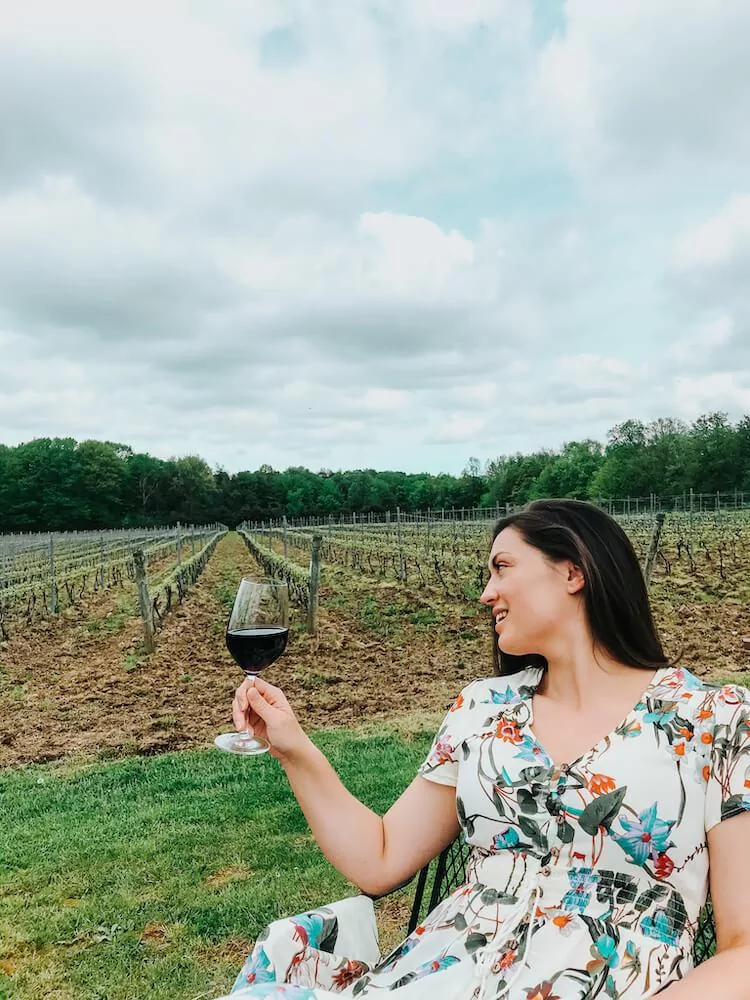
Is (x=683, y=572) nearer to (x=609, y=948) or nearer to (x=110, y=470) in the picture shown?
(x=609, y=948)

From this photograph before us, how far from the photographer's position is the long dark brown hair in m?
1.56

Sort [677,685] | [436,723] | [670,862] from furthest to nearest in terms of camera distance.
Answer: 1. [436,723]
2. [677,685]
3. [670,862]

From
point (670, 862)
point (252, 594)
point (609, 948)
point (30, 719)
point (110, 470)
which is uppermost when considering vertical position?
point (110, 470)

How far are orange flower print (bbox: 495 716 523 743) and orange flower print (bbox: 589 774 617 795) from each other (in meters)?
0.17

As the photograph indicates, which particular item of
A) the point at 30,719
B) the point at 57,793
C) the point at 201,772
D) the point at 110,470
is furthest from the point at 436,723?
the point at 110,470

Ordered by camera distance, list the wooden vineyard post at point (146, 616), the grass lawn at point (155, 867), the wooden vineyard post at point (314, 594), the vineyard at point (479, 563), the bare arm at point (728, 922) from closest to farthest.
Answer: the bare arm at point (728, 922)
the grass lawn at point (155, 867)
the wooden vineyard post at point (146, 616)
the wooden vineyard post at point (314, 594)
the vineyard at point (479, 563)

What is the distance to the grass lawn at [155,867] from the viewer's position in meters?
2.78

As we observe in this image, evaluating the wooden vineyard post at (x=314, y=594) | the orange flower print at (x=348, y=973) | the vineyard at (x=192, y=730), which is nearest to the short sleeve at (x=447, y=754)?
the orange flower print at (x=348, y=973)

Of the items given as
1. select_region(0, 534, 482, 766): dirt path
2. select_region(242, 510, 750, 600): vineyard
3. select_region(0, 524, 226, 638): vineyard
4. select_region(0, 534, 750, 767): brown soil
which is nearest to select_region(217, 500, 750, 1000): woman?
select_region(0, 534, 750, 767): brown soil

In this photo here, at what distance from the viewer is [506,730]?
1.50 metres

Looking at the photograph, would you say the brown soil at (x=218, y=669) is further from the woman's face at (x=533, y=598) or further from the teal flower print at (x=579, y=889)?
the teal flower print at (x=579, y=889)

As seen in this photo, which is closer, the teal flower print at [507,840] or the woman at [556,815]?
the woman at [556,815]

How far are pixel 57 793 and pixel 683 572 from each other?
11823 mm

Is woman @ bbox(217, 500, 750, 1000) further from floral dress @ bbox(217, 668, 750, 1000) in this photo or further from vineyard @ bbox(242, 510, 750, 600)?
vineyard @ bbox(242, 510, 750, 600)
